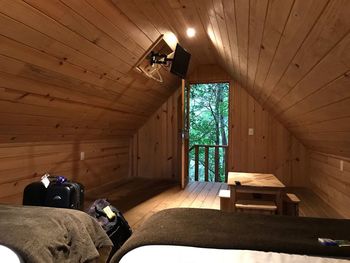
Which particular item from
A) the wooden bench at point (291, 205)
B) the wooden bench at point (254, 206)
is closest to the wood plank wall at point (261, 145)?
the wooden bench at point (291, 205)

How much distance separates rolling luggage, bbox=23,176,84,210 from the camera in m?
2.03

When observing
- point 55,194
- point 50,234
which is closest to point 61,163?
point 55,194

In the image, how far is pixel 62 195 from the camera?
79.9 inches

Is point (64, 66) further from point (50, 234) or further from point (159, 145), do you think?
point (159, 145)

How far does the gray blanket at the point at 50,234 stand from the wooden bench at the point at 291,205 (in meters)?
1.86

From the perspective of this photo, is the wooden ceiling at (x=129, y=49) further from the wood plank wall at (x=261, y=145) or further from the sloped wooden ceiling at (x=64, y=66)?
the wood plank wall at (x=261, y=145)

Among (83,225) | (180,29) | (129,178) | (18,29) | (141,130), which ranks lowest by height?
(129,178)

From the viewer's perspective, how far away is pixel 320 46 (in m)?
1.42

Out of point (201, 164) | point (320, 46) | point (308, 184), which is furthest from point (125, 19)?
point (201, 164)

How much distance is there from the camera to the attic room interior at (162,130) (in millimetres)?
1188

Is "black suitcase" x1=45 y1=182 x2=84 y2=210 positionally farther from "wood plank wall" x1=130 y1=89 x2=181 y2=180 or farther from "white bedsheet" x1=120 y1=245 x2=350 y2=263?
"wood plank wall" x1=130 y1=89 x2=181 y2=180

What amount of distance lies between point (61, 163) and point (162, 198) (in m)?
1.48

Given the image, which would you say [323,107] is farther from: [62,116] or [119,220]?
[62,116]

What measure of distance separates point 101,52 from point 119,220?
1564 mm
